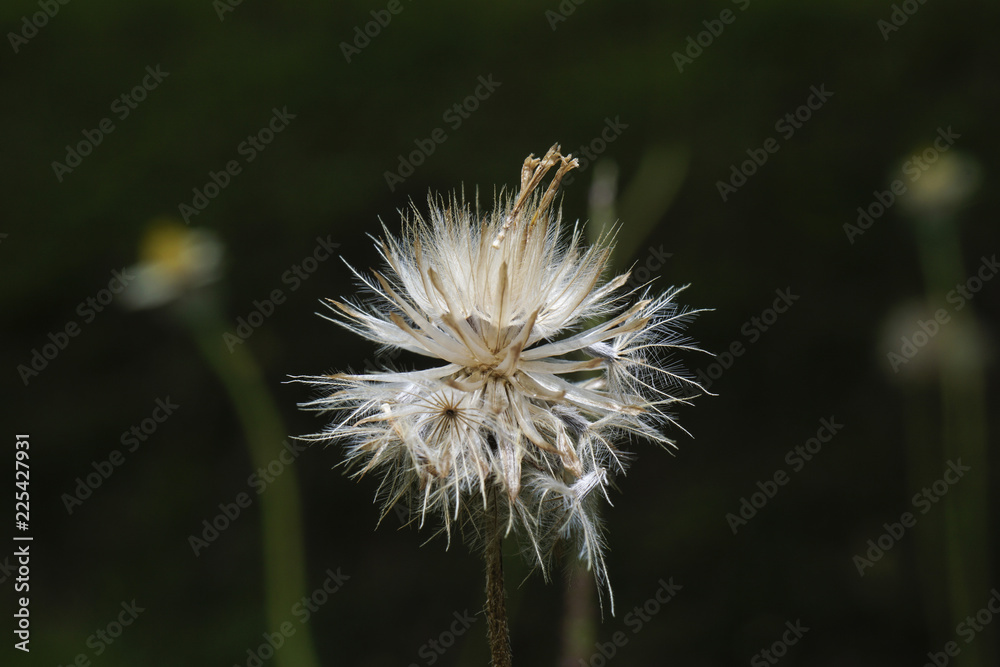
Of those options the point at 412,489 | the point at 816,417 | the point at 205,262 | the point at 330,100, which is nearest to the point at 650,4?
the point at 330,100

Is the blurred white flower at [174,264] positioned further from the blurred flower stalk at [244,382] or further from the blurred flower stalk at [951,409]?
the blurred flower stalk at [951,409]

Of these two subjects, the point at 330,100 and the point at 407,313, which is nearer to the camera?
the point at 407,313

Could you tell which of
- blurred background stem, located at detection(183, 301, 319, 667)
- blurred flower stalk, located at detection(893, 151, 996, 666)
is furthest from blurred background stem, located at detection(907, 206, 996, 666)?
blurred background stem, located at detection(183, 301, 319, 667)

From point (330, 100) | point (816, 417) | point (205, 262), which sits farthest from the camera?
point (330, 100)

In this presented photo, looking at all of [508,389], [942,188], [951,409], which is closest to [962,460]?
[951,409]

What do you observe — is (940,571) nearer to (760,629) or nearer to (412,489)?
(760,629)

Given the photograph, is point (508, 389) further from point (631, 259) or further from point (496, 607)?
point (631, 259)

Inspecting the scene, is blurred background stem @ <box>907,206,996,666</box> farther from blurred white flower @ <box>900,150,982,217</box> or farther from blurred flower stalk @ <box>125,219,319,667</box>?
blurred flower stalk @ <box>125,219,319,667</box>
